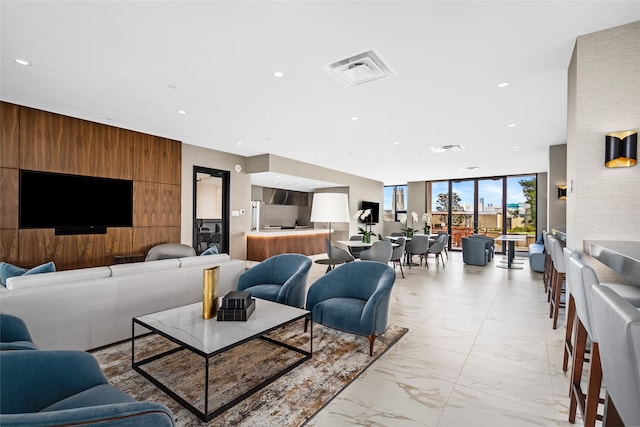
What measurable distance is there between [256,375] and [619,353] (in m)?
2.17

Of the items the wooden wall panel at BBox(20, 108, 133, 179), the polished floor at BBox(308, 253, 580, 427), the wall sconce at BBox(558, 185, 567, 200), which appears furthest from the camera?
the wall sconce at BBox(558, 185, 567, 200)

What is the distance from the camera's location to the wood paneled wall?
4.20m

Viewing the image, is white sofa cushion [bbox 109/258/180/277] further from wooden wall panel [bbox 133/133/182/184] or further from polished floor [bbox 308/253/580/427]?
wooden wall panel [bbox 133/133/182/184]

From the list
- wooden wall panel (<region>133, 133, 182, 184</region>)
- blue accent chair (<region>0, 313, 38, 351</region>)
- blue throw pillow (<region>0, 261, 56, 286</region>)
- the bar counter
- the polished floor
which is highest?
wooden wall panel (<region>133, 133, 182, 184</region>)

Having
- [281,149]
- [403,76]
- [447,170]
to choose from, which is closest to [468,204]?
[447,170]

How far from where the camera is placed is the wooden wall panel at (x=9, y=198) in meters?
4.14

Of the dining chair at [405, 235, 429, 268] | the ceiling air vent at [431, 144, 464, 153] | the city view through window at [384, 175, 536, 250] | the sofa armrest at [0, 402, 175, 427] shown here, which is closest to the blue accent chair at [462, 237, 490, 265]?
the dining chair at [405, 235, 429, 268]

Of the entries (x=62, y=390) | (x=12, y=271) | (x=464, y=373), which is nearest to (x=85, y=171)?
(x=12, y=271)

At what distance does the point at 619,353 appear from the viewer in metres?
0.94

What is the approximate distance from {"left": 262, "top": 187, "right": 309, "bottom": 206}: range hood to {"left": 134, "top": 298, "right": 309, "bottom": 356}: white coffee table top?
8082 millimetres

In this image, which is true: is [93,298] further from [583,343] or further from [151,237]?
[583,343]

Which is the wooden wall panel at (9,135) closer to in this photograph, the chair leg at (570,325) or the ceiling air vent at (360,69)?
the ceiling air vent at (360,69)

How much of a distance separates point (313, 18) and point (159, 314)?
8.71ft

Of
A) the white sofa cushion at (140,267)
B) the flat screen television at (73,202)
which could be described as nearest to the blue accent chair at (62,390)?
the white sofa cushion at (140,267)
